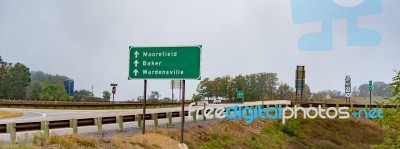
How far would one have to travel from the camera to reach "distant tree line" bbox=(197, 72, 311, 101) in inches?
6344

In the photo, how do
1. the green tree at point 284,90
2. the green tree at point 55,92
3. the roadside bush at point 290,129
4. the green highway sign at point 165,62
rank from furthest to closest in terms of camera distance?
the green tree at point 284,90 → the green tree at point 55,92 → the roadside bush at point 290,129 → the green highway sign at point 165,62

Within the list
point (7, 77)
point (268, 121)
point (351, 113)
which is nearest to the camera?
point (268, 121)

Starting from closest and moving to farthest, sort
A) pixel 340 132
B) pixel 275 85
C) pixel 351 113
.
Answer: pixel 340 132
pixel 351 113
pixel 275 85

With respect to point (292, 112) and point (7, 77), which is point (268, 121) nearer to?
point (292, 112)

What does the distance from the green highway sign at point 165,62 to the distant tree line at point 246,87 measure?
11859cm

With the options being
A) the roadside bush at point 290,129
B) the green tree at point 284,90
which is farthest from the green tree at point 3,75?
the roadside bush at point 290,129

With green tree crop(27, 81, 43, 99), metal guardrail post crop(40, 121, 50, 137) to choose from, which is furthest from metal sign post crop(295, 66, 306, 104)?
green tree crop(27, 81, 43, 99)

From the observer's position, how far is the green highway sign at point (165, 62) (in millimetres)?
25469

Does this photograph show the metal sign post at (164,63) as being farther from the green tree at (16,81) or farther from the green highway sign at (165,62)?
the green tree at (16,81)

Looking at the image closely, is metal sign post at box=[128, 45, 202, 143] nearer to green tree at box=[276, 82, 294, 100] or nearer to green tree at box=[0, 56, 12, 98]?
green tree at box=[0, 56, 12, 98]

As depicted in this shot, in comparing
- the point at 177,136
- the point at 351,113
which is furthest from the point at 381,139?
the point at 177,136

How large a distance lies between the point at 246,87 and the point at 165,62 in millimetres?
140951

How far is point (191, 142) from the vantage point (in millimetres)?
27719

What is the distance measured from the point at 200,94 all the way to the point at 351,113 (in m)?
107
